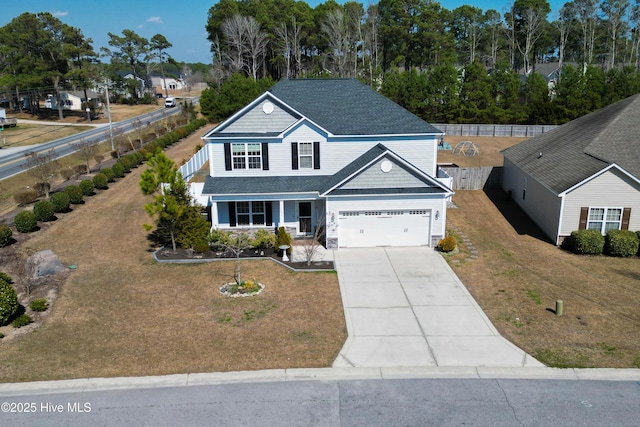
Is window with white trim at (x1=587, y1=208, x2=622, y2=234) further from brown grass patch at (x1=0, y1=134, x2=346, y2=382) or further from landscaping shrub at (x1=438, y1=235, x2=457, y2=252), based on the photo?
brown grass patch at (x1=0, y1=134, x2=346, y2=382)

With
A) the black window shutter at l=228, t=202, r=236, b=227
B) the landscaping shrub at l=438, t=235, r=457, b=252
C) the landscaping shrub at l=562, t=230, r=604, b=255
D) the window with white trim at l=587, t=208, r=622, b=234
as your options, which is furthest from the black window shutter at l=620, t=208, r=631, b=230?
the black window shutter at l=228, t=202, r=236, b=227

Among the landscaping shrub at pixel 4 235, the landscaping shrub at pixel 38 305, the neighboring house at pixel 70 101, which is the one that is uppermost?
the neighboring house at pixel 70 101

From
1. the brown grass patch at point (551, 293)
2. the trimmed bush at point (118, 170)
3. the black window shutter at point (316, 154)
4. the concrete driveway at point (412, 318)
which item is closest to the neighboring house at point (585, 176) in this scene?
the brown grass patch at point (551, 293)

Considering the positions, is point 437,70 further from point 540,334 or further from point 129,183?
point 540,334

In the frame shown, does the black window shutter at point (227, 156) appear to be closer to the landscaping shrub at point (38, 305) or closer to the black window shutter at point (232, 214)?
the black window shutter at point (232, 214)

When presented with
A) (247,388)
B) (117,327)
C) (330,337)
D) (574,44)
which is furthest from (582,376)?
(574,44)

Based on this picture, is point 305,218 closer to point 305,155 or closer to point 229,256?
point 305,155
